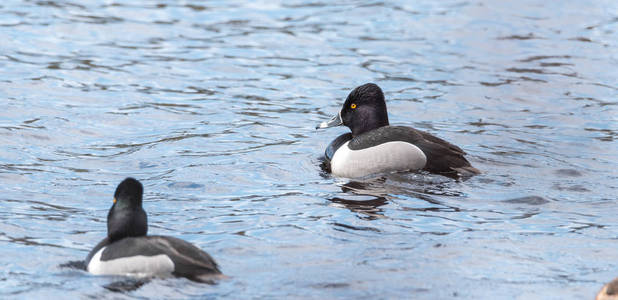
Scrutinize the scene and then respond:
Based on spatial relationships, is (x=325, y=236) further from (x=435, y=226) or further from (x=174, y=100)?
(x=174, y=100)

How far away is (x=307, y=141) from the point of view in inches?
571

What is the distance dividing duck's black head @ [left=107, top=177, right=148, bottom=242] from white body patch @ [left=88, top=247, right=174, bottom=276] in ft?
0.89

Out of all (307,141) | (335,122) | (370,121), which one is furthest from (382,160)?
(307,141)

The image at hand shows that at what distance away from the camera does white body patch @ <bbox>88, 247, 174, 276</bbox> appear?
7926 mm

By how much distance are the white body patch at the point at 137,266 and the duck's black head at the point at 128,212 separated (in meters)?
0.27

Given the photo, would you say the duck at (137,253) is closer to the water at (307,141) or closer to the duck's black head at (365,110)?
the water at (307,141)

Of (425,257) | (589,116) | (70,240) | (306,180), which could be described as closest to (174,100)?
(306,180)

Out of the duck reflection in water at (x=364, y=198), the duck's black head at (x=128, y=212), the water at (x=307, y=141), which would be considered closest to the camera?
the duck's black head at (x=128, y=212)

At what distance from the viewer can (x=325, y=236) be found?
31.8 feet

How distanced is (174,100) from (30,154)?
391cm

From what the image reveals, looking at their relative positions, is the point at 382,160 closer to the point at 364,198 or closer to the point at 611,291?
the point at 364,198

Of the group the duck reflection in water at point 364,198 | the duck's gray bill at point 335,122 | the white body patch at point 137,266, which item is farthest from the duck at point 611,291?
the duck's gray bill at point 335,122

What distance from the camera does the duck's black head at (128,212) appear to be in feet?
27.3

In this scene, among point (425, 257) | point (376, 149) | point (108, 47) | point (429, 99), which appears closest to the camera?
point (425, 257)
